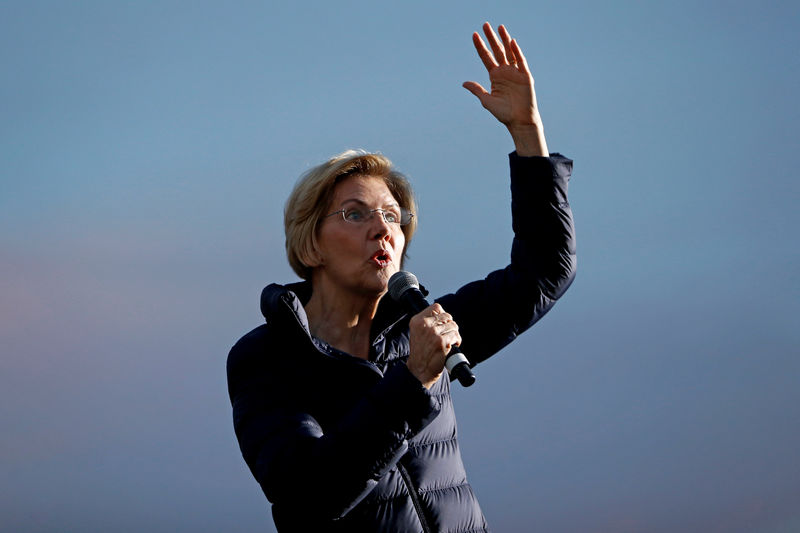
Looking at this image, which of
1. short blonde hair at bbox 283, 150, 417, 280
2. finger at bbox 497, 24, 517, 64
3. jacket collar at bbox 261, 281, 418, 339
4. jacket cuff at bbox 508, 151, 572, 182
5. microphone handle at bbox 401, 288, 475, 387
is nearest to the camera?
microphone handle at bbox 401, 288, 475, 387

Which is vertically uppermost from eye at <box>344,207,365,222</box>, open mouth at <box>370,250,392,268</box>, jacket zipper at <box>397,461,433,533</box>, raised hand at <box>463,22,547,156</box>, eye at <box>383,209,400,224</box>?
raised hand at <box>463,22,547,156</box>

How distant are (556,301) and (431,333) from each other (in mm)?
1090

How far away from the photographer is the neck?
3387mm

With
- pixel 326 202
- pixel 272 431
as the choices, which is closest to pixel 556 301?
pixel 326 202

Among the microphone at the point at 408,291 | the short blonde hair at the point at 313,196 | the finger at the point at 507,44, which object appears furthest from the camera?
the short blonde hair at the point at 313,196

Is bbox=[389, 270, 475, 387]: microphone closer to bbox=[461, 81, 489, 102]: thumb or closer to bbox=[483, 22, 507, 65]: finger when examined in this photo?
bbox=[461, 81, 489, 102]: thumb

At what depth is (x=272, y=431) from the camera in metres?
2.91

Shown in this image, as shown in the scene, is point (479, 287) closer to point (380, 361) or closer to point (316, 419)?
point (380, 361)

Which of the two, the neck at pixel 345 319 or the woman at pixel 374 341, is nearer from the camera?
the woman at pixel 374 341

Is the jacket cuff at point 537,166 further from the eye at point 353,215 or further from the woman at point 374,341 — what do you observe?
the eye at point 353,215

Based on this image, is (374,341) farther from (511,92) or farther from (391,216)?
(511,92)

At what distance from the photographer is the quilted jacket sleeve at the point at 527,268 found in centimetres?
337

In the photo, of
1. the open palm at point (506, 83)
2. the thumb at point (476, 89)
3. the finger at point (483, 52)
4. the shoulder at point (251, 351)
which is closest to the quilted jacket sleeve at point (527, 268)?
the open palm at point (506, 83)

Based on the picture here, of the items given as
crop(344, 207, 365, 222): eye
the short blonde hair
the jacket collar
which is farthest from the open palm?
the jacket collar
